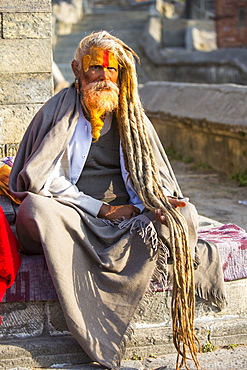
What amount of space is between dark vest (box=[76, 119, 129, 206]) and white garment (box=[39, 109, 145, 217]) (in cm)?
5

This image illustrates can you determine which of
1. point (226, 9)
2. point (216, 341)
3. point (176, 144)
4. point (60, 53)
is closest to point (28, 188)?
point (216, 341)

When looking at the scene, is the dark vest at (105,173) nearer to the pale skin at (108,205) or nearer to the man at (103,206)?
the man at (103,206)

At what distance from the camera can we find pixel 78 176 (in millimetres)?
4066

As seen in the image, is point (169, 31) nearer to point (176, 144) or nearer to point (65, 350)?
point (176, 144)

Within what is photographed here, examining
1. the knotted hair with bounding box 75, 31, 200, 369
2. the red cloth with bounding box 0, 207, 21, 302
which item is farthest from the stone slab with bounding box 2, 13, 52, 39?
the red cloth with bounding box 0, 207, 21, 302

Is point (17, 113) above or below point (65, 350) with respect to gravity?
above

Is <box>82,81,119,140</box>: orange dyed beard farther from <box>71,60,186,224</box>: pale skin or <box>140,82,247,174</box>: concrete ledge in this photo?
<box>140,82,247,174</box>: concrete ledge

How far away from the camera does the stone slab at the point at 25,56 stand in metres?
5.24

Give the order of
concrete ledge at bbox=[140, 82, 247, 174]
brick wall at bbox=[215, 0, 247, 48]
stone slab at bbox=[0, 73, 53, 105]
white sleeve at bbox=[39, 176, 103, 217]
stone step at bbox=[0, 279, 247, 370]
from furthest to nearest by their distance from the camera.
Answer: brick wall at bbox=[215, 0, 247, 48], concrete ledge at bbox=[140, 82, 247, 174], stone slab at bbox=[0, 73, 53, 105], white sleeve at bbox=[39, 176, 103, 217], stone step at bbox=[0, 279, 247, 370]

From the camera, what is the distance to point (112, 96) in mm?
4023

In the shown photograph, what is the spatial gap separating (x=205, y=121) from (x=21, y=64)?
4.18 meters

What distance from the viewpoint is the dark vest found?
414 cm

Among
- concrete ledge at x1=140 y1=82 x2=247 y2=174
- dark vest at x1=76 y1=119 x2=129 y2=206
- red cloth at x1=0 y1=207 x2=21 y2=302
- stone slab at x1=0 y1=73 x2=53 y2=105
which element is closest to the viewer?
red cloth at x1=0 y1=207 x2=21 y2=302

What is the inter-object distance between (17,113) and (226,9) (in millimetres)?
17857
